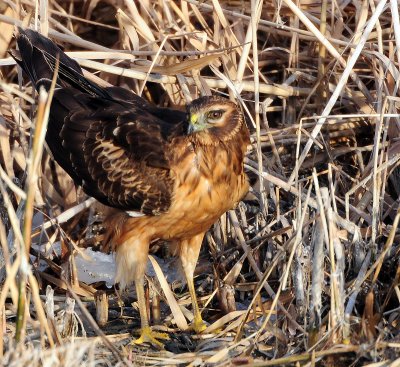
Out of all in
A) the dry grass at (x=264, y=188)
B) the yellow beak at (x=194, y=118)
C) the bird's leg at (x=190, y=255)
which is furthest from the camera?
the bird's leg at (x=190, y=255)

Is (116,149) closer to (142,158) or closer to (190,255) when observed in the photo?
(142,158)

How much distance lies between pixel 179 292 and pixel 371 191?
1.30 m

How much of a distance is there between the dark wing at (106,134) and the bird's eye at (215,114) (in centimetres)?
21

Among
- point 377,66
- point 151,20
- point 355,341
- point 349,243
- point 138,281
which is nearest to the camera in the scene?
point 355,341

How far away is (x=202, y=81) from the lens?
5.35m

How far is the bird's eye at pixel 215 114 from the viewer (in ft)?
14.5

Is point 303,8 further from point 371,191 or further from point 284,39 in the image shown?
point 371,191

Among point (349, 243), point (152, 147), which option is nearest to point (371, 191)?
point (349, 243)

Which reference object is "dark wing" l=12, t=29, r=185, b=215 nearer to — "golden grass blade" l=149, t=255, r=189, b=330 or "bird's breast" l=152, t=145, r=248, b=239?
"bird's breast" l=152, t=145, r=248, b=239

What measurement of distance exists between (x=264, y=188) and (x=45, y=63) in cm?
141

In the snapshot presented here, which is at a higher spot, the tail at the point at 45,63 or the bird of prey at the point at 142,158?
the tail at the point at 45,63

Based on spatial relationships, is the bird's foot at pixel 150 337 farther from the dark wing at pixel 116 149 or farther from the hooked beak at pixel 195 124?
the hooked beak at pixel 195 124

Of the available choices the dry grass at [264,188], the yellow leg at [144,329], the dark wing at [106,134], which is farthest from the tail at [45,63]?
the yellow leg at [144,329]

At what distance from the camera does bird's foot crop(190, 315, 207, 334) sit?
15.6 ft
